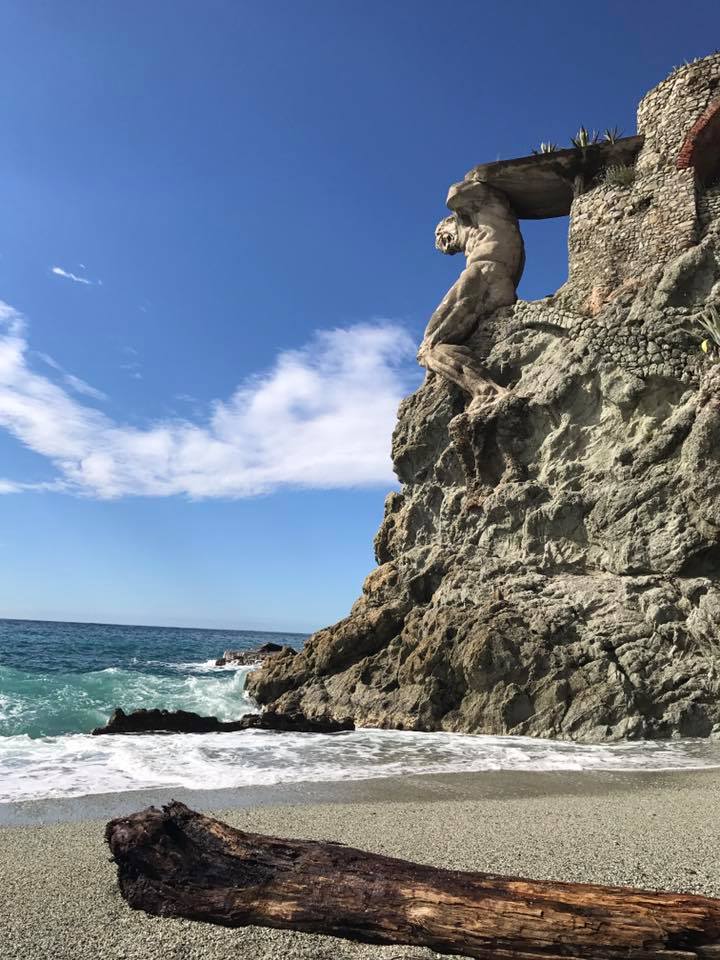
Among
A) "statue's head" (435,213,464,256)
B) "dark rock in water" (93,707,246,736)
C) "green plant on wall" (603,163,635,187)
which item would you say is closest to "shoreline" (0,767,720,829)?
"dark rock in water" (93,707,246,736)

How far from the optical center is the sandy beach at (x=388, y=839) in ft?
10.4

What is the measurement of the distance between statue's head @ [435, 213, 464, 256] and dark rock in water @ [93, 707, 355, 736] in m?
14.2

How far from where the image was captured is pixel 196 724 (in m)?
12.0

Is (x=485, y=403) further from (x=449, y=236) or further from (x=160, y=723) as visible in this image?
(x=160, y=723)

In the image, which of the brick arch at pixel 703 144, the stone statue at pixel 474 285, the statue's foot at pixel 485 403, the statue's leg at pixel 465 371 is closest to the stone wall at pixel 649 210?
the brick arch at pixel 703 144

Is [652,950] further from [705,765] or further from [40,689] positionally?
[40,689]

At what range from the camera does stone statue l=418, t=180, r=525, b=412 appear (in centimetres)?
1736

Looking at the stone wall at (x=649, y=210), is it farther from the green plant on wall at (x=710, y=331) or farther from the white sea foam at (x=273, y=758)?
the white sea foam at (x=273, y=758)

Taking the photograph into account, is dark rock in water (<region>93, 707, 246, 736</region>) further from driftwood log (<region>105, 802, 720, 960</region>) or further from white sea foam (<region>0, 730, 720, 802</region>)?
driftwood log (<region>105, 802, 720, 960</region>)

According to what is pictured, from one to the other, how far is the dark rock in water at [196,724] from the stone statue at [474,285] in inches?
341

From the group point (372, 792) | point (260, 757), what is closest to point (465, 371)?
point (260, 757)

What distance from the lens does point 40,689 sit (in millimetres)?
19578

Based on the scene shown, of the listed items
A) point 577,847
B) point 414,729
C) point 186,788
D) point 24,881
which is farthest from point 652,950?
point 414,729

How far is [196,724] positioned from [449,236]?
15.6m
